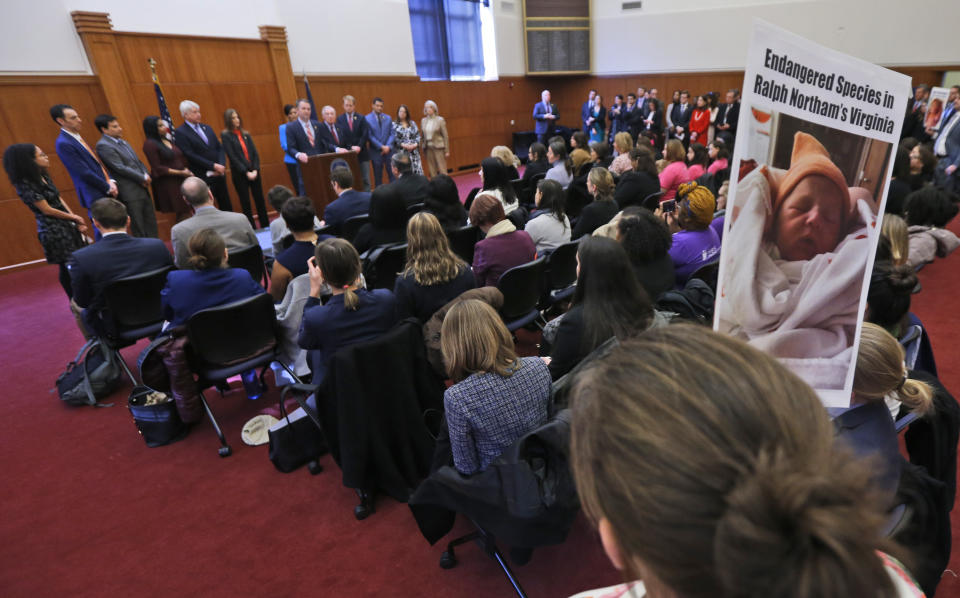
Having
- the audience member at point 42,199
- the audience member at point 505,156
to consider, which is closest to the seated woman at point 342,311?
the audience member at point 42,199

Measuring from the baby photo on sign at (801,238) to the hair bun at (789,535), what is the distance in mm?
642

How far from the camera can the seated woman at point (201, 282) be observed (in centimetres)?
253

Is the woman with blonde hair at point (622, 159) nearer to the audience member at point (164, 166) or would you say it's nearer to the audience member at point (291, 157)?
the audience member at point (291, 157)

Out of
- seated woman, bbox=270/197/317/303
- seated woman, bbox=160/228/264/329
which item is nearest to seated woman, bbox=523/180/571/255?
seated woman, bbox=270/197/317/303

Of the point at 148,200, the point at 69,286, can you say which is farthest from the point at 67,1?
the point at 69,286

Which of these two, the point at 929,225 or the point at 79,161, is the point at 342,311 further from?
the point at 929,225

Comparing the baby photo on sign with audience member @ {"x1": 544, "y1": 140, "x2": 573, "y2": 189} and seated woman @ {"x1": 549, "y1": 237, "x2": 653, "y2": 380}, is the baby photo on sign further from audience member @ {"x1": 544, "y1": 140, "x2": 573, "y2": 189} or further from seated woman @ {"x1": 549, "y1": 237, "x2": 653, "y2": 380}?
audience member @ {"x1": 544, "y1": 140, "x2": 573, "y2": 189}

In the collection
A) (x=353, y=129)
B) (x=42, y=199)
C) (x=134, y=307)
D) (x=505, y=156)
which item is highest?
(x=353, y=129)

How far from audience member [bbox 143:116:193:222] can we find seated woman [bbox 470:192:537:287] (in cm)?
429

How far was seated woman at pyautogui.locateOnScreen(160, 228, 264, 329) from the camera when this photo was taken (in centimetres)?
253

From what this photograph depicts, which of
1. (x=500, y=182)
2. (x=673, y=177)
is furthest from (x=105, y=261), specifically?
(x=673, y=177)

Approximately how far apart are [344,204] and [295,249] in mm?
1338

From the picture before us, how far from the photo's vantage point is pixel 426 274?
2.57 meters

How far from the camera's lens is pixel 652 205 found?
14.2 feet
